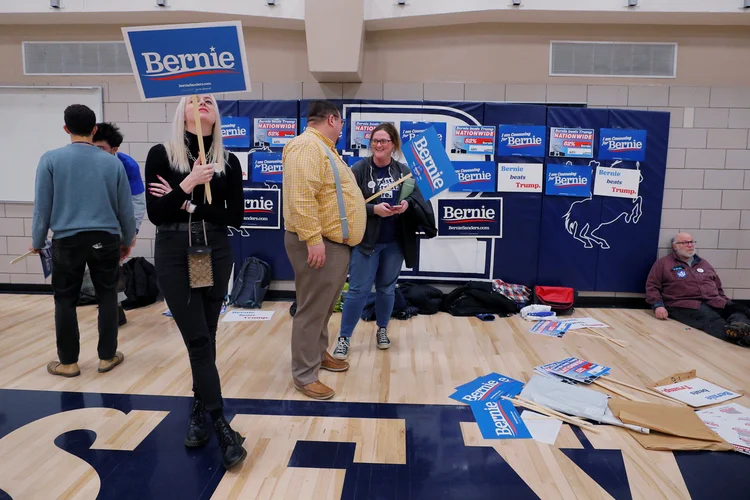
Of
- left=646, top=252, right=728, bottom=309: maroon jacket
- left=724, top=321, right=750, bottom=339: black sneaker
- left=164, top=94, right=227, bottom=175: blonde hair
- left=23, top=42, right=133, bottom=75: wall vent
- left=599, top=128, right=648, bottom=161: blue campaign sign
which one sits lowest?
left=724, top=321, right=750, bottom=339: black sneaker

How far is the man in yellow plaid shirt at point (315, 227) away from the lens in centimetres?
246

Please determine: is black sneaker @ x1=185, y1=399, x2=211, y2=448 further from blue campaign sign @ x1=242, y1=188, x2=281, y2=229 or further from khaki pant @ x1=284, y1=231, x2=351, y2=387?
blue campaign sign @ x1=242, y1=188, x2=281, y2=229

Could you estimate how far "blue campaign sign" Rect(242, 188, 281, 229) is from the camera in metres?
5.04

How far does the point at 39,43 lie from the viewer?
5.02 m

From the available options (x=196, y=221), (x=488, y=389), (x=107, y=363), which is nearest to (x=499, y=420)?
(x=488, y=389)

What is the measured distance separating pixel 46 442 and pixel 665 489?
268cm

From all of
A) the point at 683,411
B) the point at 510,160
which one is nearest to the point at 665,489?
the point at 683,411

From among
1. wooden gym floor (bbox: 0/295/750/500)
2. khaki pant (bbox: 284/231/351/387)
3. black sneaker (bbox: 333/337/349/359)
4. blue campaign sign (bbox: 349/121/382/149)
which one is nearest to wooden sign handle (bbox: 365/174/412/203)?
khaki pant (bbox: 284/231/351/387)

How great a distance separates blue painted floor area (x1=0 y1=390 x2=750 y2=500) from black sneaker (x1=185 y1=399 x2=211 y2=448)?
0.04 m

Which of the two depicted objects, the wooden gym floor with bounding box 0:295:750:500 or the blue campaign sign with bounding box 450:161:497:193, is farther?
the blue campaign sign with bounding box 450:161:497:193

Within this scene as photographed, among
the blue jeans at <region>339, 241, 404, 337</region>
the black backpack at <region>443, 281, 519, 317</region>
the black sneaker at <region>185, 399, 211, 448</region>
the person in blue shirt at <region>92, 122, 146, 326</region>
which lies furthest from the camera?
the black backpack at <region>443, 281, 519, 317</region>

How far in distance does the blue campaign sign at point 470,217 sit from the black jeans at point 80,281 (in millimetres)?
3003

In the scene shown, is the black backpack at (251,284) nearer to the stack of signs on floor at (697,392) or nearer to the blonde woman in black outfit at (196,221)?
the blonde woman in black outfit at (196,221)

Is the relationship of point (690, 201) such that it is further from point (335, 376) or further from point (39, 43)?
point (39, 43)
